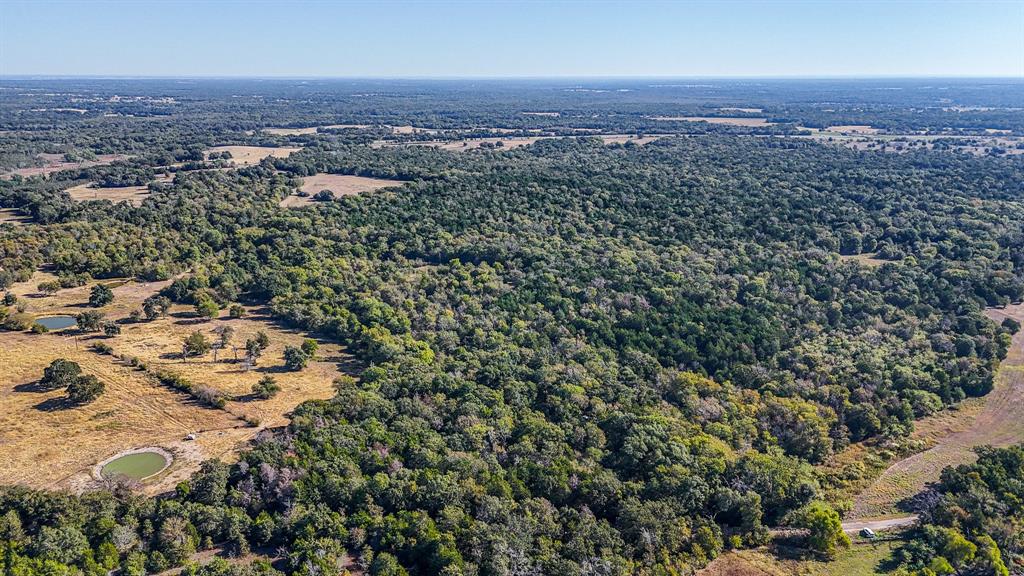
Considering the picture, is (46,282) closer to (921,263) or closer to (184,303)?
(184,303)

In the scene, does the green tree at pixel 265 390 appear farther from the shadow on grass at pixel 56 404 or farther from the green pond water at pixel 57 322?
the green pond water at pixel 57 322

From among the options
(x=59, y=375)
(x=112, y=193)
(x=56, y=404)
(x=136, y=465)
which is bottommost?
(x=136, y=465)

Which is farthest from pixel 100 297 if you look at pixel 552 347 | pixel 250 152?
pixel 250 152

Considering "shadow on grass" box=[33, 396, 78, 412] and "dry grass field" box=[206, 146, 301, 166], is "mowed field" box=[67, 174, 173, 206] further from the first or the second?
"shadow on grass" box=[33, 396, 78, 412]

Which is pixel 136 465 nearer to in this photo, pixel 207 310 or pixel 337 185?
pixel 207 310

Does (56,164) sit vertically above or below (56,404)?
above

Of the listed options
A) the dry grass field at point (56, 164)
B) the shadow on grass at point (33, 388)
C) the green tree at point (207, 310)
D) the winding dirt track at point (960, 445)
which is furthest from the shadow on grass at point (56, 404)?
the dry grass field at point (56, 164)

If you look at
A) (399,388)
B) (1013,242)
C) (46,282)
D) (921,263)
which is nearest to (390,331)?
(399,388)
